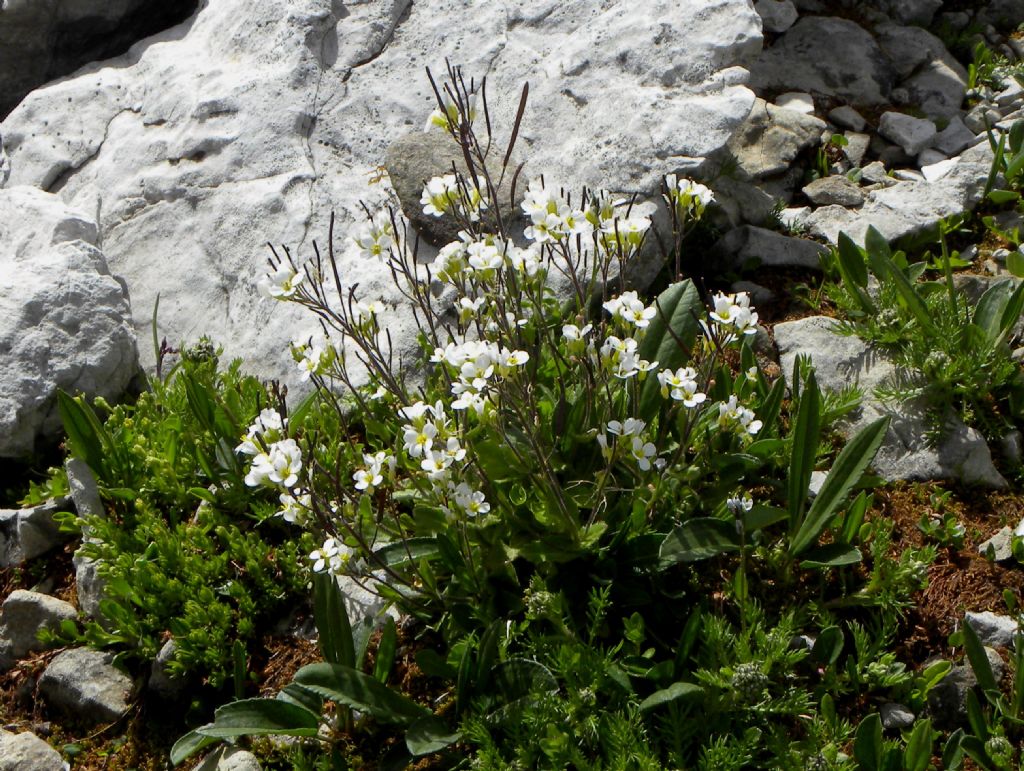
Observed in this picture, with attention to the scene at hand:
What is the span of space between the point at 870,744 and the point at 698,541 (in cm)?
79

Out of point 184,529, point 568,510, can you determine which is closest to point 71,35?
point 184,529

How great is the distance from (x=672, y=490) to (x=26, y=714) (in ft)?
8.63

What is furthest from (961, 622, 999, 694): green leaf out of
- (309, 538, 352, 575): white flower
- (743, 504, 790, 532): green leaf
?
Result: (309, 538, 352, 575): white flower

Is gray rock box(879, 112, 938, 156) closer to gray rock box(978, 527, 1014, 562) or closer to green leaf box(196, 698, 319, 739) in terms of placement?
gray rock box(978, 527, 1014, 562)

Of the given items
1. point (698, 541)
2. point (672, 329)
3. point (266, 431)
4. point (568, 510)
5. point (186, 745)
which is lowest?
point (186, 745)

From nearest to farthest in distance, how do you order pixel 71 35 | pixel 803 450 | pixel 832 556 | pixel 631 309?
pixel 631 309
pixel 832 556
pixel 803 450
pixel 71 35

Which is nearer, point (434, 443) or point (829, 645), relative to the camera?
point (434, 443)

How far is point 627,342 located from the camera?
311 cm

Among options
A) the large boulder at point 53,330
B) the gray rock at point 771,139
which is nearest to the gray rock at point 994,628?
the gray rock at point 771,139

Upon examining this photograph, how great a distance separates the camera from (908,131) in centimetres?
569

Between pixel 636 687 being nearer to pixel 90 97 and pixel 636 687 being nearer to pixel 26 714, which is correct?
pixel 26 714

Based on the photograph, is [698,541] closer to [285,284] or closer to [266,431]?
[266,431]

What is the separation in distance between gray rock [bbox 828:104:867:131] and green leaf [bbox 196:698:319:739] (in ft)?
14.5

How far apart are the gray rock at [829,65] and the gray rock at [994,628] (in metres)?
3.53
